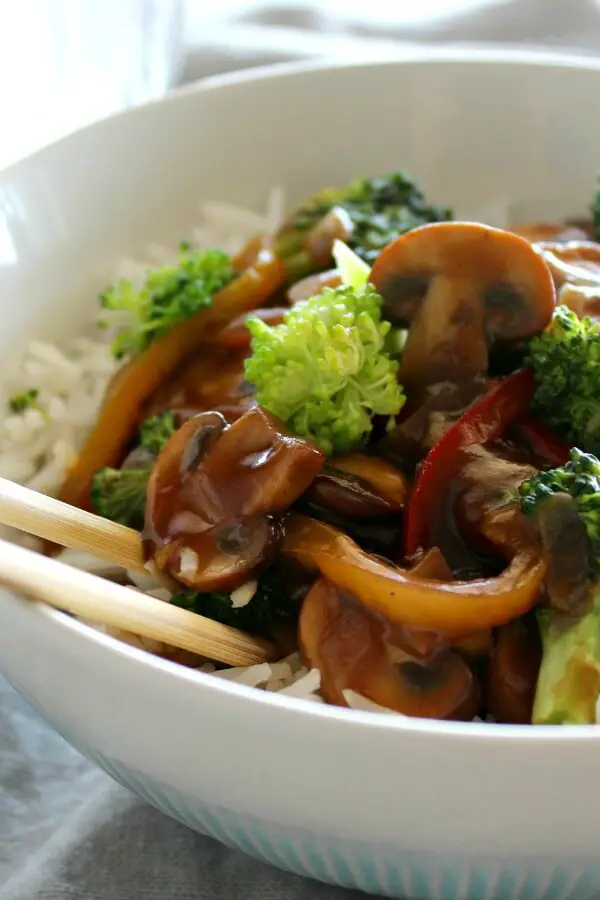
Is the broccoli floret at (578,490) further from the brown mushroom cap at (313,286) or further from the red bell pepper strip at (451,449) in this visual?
the brown mushroom cap at (313,286)

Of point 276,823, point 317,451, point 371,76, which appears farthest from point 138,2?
point 276,823

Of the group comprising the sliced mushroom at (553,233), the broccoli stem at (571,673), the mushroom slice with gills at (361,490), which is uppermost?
the sliced mushroom at (553,233)

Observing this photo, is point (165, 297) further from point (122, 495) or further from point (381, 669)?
point (381, 669)

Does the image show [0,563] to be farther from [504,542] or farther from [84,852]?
[504,542]

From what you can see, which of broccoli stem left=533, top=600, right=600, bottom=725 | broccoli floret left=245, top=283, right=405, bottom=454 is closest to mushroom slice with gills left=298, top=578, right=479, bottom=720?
broccoli stem left=533, top=600, right=600, bottom=725

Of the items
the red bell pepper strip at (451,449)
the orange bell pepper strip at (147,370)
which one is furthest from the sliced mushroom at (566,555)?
the orange bell pepper strip at (147,370)
